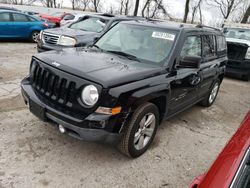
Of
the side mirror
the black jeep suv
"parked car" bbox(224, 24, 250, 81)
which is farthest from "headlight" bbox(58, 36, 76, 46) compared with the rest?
"parked car" bbox(224, 24, 250, 81)

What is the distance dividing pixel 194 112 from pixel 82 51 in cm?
297

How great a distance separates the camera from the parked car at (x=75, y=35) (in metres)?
7.43

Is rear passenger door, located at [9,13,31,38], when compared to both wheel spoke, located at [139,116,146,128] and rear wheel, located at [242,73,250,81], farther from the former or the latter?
wheel spoke, located at [139,116,146,128]

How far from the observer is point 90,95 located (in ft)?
9.16

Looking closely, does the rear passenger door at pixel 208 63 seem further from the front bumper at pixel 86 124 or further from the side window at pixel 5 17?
the side window at pixel 5 17

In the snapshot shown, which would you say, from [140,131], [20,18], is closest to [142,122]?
[140,131]

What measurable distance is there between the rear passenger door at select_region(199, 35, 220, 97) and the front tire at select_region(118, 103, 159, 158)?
171 cm

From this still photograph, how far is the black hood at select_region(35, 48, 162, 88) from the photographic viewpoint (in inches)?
111

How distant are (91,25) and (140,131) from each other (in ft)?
20.2

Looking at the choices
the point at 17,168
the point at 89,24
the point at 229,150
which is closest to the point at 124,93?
the point at 229,150

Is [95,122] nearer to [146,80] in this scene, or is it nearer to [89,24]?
[146,80]

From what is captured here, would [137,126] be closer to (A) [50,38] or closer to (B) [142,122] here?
(B) [142,122]

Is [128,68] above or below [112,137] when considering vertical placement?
above

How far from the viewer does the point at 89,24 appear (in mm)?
8703
